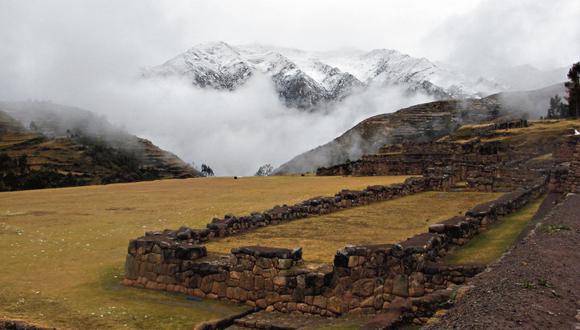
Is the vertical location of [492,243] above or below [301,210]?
below

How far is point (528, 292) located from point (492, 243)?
7.03m

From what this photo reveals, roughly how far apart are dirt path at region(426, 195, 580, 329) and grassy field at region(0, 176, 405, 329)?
524cm

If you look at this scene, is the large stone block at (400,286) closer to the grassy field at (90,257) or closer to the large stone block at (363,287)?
the large stone block at (363,287)

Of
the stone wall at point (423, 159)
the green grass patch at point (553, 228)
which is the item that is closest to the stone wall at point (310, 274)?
the green grass patch at point (553, 228)

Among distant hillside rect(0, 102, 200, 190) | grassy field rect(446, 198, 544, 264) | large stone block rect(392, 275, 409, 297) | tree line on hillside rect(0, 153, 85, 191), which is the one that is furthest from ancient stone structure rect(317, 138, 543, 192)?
distant hillside rect(0, 102, 200, 190)

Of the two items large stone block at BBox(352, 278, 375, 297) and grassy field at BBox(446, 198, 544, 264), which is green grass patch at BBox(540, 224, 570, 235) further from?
large stone block at BBox(352, 278, 375, 297)

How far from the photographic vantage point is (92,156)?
147000 mm

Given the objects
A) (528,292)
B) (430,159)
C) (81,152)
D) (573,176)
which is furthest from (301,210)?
(81,152)

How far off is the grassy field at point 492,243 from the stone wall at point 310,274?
0.34 meters

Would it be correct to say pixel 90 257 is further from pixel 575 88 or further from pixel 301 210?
pixel 575 88

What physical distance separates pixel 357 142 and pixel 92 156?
7964 cm

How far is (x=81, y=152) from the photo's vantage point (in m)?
147

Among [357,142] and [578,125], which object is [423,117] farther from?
[578,125]

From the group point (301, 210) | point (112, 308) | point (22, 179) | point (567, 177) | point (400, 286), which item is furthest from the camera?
point (22, 179)
